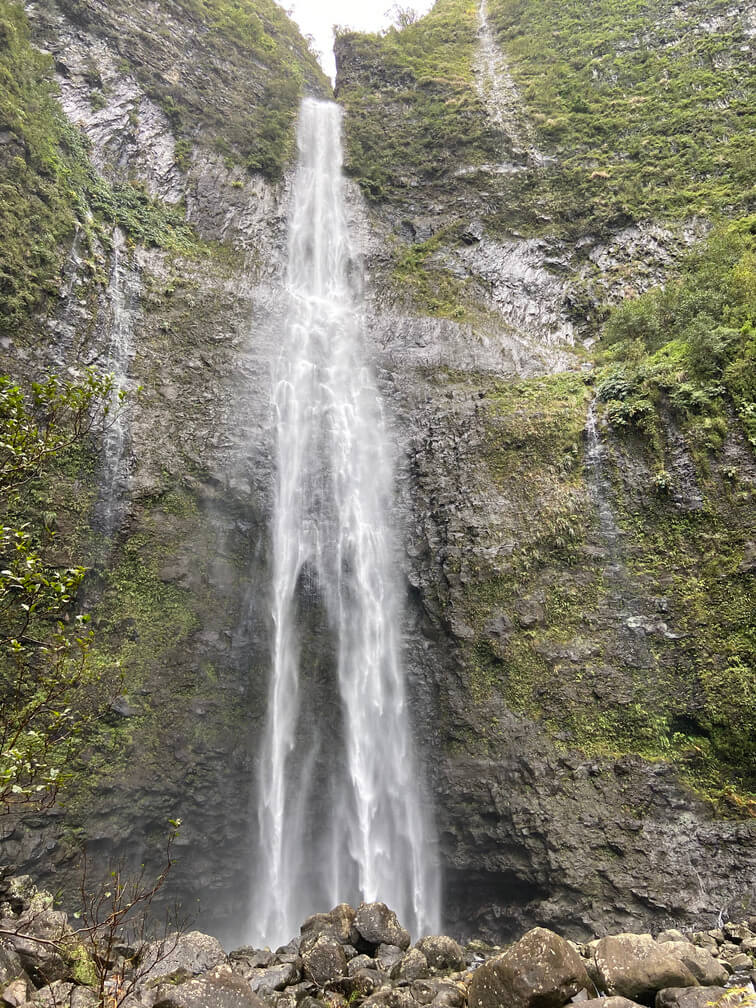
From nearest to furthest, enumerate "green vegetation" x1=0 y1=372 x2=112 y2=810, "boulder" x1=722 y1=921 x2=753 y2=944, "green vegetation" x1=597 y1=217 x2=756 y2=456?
"green vegetation" x1=0 y1=372 x2=112 y2=810 → "boulder" x1=722 y1=921 x2=753 y2=944 → "green vegetation" x1=597 y1=217 x2=756 y2=456

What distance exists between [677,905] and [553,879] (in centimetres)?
184

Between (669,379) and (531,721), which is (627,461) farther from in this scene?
(531,721)

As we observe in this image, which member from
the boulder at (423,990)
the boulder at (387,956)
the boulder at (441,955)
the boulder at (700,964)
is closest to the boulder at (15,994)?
the boulder at (423,990)

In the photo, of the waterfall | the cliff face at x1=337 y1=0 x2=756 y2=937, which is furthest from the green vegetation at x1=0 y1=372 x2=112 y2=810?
the cliff face at x1=337 y1=0 x2=756 y2=937

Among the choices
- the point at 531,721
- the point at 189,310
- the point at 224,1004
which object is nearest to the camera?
the point at 224,1004

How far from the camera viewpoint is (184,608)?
1212 cm

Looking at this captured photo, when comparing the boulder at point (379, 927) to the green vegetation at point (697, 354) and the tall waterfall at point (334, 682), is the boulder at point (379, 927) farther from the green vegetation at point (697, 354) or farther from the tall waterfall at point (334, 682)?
the green vegetation at point (697, 354)

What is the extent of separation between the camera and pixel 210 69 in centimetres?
2266

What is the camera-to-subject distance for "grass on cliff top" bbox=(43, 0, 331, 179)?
20094 mm

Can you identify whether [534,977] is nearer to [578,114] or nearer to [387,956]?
[387,956]

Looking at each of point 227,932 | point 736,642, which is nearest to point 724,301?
point 736,642

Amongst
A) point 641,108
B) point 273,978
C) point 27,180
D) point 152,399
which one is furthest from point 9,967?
point 641,108

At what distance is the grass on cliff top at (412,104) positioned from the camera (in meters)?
22.8

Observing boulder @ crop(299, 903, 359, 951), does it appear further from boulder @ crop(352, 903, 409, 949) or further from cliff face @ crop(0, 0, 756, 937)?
cliff face @ crop(0, 0, 756, 937)
